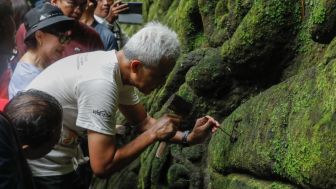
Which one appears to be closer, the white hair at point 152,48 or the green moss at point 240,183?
the green moss at point 240,183

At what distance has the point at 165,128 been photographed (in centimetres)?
358

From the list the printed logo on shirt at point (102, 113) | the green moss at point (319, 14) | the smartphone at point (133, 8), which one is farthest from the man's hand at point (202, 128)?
the smartphone at point (133, 8)

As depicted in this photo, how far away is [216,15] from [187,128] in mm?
1011

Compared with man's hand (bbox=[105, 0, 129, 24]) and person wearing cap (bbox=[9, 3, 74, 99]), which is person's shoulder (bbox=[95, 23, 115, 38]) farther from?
person wearing cap (bbox=[9, 3, 74, 99])

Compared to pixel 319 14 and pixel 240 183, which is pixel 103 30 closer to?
pixel 240 183

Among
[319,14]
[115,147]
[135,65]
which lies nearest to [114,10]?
[135,65]

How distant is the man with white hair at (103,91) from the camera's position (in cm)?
335

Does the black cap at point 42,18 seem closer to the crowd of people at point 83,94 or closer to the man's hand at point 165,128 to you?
the crowd of people at point 83,94

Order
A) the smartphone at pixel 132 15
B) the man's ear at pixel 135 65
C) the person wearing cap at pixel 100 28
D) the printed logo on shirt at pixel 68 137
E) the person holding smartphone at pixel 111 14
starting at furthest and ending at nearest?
the smartphone at pixel 132 15, the person holding smartphone at pixel 111 14, the person wearing cap at pixel 100 28, the printed logo on shirt at pixel 68 137, the man's ear at pixel 135 65

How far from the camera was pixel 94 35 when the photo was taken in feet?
14.9

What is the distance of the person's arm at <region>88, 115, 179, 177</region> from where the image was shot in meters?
3.37

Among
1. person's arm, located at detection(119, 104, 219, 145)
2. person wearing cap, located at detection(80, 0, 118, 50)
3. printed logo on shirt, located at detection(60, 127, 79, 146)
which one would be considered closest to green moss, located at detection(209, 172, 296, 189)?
person's arm, located at detection(119, 104, 219, 145)

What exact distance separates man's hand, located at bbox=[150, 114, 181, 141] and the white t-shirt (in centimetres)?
29

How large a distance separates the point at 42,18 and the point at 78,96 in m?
0.93
